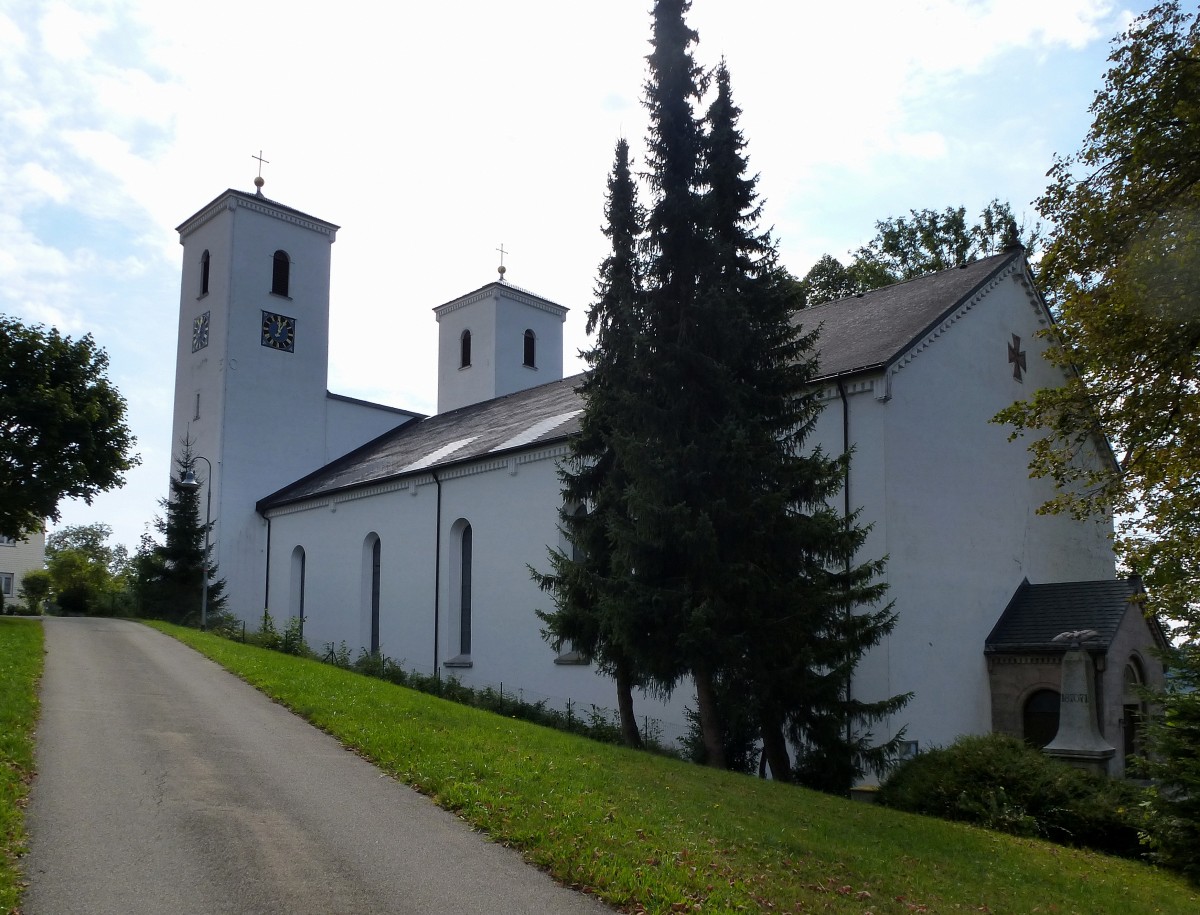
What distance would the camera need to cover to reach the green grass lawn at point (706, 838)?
8148 millimetres

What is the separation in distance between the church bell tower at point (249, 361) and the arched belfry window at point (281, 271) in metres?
0.04

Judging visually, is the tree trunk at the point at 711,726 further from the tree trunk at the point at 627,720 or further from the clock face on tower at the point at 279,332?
the clock face on tower at the point at 279,332

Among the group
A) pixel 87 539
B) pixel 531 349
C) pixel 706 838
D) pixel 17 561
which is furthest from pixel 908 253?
pixel 87 539

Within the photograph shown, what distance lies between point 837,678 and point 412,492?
17.5 m

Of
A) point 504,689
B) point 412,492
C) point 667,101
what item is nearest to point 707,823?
point 667,101

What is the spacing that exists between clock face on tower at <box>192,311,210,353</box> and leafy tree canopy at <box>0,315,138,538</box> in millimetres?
10797

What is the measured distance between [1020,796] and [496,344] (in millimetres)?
32685

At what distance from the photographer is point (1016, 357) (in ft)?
72.0

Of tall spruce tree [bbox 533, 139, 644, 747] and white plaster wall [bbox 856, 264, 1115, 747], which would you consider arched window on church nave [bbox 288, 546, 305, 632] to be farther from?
white plaster wall [bbox 856, 264, 1115, 747]

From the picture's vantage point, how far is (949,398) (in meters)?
19.9

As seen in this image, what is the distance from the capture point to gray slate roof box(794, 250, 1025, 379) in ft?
61.8

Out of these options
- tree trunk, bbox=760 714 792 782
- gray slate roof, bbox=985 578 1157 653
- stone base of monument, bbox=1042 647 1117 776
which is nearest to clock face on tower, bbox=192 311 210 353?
gray slate roof, bbox=985 578 1157 653

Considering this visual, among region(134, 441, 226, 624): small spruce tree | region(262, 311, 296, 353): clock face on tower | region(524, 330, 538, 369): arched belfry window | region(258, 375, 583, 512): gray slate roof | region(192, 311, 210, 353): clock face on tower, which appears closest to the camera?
region(258, 375, 583, 512): gray slate roof

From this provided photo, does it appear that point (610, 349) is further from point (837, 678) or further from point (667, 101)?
point (837, 678)
